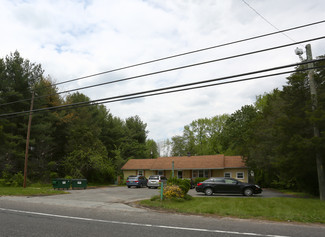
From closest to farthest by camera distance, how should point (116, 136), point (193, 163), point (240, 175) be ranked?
point (240, 175), point (193, 163), point (116, 136)

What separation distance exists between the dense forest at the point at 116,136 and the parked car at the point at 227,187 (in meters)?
2.42

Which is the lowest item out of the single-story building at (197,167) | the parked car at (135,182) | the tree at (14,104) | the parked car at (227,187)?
the parked car at (135,182)

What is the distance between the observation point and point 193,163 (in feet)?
126

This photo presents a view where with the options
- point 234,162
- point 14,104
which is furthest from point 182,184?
point 14,104

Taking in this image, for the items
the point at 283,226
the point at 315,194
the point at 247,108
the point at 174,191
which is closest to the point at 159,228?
the point at 283,226

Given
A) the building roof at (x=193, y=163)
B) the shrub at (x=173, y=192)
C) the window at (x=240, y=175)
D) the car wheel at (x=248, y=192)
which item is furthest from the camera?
the building roof at (x=193, y=163)

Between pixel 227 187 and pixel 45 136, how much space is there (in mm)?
25248

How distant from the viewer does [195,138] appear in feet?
218

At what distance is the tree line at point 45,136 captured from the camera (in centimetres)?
2978

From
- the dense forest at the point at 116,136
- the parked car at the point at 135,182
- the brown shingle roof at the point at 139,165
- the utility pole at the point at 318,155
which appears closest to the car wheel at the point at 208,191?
the dense forest at the point at 116,136

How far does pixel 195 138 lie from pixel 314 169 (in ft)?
168

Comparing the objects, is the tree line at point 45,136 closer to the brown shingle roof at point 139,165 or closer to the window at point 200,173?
the brown shingle roof at point 139,165

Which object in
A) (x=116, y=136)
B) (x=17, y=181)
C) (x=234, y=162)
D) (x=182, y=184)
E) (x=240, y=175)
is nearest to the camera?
(x=182, y=184)

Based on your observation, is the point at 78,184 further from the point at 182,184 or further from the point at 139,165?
the point at 139,165
